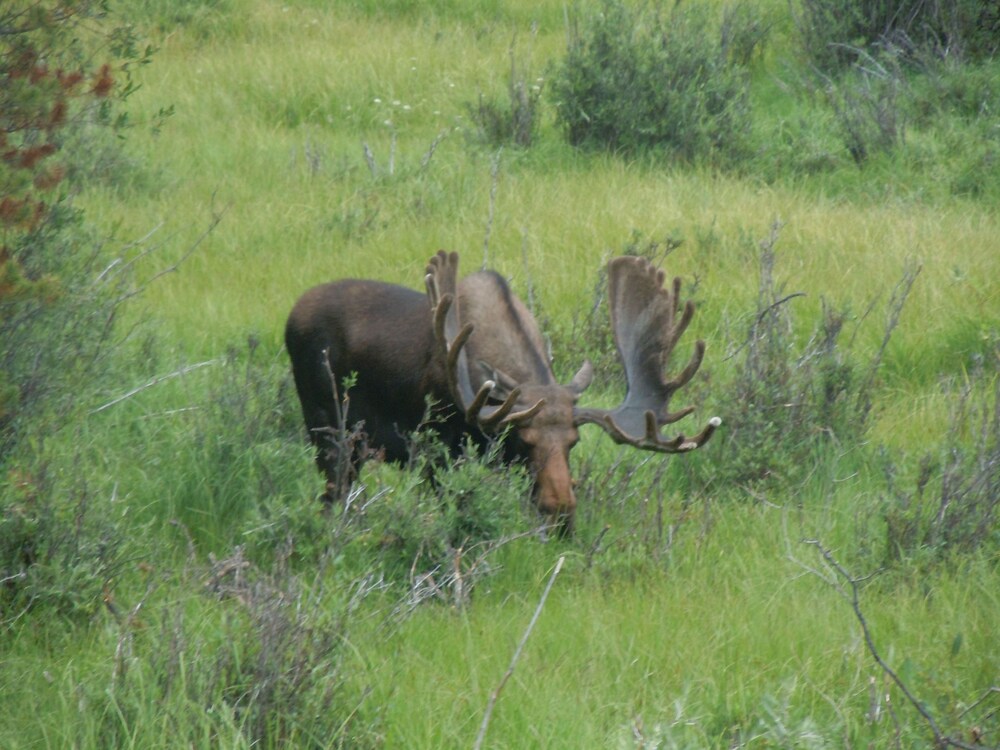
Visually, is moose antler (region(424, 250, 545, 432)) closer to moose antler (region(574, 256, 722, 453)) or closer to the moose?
the moose

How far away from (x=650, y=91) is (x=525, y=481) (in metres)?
7.11

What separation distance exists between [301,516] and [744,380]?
2805mm

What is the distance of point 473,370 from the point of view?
666 cm

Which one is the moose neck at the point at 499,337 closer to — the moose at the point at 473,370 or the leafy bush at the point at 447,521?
the moose at the point at 473,370

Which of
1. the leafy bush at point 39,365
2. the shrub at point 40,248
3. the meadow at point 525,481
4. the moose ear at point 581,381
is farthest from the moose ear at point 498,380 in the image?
the shrub at point 40,248

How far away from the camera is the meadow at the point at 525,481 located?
4676 mm

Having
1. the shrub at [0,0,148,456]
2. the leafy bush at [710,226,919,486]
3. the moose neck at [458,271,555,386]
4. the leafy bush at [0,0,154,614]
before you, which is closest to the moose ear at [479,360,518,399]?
the moose neck at [458,271,555,386]

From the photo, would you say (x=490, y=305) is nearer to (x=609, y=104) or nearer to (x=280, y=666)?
(x=280, y=666)

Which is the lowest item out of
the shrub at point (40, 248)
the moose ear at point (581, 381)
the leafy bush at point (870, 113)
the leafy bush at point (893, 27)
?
the leafy bush at point (870, 113)

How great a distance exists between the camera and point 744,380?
768cm

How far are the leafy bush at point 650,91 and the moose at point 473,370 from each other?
564 centimetres

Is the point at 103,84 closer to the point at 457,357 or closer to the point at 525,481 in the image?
the point at 457,357

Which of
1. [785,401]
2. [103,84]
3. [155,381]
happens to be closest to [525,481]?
[785,401]

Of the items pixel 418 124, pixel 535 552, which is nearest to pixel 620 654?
pixel 535 552
